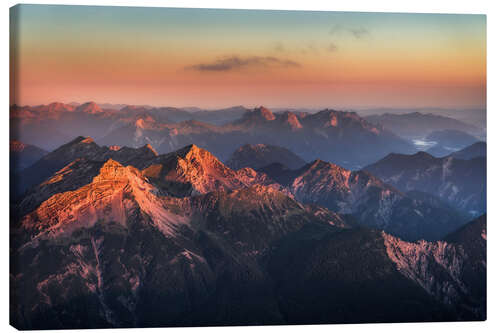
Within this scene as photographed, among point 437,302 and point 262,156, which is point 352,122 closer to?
point 262,156

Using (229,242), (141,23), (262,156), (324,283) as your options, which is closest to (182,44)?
(141,23)

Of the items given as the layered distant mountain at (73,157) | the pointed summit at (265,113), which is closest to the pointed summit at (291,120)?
the pointed summit at (265,113)

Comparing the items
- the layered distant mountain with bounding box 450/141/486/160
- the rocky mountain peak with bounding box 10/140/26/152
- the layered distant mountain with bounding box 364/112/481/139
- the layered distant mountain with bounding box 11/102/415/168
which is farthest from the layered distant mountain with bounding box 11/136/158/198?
the layered distant mountain with bounding box 450/141/486/160

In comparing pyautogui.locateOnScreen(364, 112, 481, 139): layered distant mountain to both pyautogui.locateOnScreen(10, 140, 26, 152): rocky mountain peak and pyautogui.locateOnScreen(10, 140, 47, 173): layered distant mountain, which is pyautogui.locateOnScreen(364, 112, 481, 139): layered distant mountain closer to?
pyautogui.locateOnScreen(10, 140, 47, 173): layered distant mountain

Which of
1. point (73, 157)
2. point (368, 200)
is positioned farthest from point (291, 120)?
point (368, 200)

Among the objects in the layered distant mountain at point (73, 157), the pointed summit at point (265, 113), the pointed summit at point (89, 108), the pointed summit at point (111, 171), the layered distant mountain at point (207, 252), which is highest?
the pointed summit at point (89, 108)

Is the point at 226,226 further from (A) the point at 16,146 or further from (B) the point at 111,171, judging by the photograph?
(A) the point at 16,146

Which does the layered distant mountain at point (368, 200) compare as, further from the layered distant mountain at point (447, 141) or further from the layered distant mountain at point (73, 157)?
the layered distant mountain at point (73, 157)
